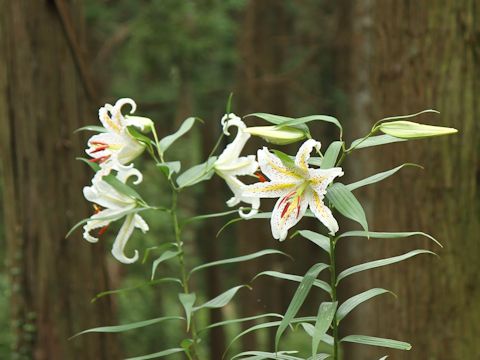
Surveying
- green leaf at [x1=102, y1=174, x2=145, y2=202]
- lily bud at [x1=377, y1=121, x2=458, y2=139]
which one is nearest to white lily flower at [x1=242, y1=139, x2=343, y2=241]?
lily bud at [x1=377, y1=121, x2=458, y2=139]

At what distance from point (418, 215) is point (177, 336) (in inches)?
329

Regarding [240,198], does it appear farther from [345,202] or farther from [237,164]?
[345,202]

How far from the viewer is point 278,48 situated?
41.5 ft

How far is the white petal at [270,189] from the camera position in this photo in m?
1.58

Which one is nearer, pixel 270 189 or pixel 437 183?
pixel 270 189

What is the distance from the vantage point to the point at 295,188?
158 cm

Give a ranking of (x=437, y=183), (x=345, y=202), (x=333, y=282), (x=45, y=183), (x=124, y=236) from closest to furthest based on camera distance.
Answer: (x=345, y=202)
(x=333, y=282)
(x=124, y=236)
(x=437, y=183)
(x=45, y=183)

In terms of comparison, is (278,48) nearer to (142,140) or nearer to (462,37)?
(462,37)

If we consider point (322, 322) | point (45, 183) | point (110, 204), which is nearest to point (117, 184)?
point (110, 204)

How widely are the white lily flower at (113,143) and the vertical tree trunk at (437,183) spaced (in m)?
2.05

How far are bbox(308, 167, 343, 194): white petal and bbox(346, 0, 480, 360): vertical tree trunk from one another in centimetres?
218

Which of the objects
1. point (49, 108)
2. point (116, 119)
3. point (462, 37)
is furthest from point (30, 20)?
point (116, 119)

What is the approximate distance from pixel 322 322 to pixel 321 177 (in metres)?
0.25

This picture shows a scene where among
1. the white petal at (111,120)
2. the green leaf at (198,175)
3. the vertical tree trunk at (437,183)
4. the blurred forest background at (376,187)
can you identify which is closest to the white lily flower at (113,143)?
the white petal at (111,120)
